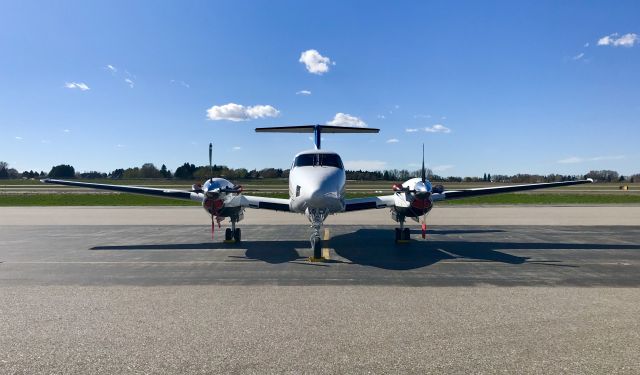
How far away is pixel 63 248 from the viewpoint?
47.5 feet

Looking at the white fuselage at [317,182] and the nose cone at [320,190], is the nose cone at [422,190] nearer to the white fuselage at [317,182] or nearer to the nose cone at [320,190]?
the white fuselage at [317,182]

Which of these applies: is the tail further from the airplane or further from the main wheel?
the main wheel

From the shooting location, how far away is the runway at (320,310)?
494cm

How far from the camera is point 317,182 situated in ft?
40.3

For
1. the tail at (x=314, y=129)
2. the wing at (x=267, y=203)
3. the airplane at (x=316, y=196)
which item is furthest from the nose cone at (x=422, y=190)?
the tail at (x=314, y=129)

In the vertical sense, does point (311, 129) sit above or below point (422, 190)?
above

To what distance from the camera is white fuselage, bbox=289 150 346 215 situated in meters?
12.1

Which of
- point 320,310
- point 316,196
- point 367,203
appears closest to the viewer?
point 320,310

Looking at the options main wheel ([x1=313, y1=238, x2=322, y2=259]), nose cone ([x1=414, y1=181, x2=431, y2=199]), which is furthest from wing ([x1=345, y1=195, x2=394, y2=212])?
main wheel ([x1=313, y1=238, x2=322, y2=259])

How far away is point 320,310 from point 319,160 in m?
8.13

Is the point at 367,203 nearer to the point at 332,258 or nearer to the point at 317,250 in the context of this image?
the point at 332,258

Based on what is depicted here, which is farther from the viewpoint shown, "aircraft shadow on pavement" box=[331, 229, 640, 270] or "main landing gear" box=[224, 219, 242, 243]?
"main landing gear" box=[224, 219, 242, 243]

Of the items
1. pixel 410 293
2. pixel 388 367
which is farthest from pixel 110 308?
pixel 410 293

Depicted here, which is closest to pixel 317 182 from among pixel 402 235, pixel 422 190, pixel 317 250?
pixel 317 250
